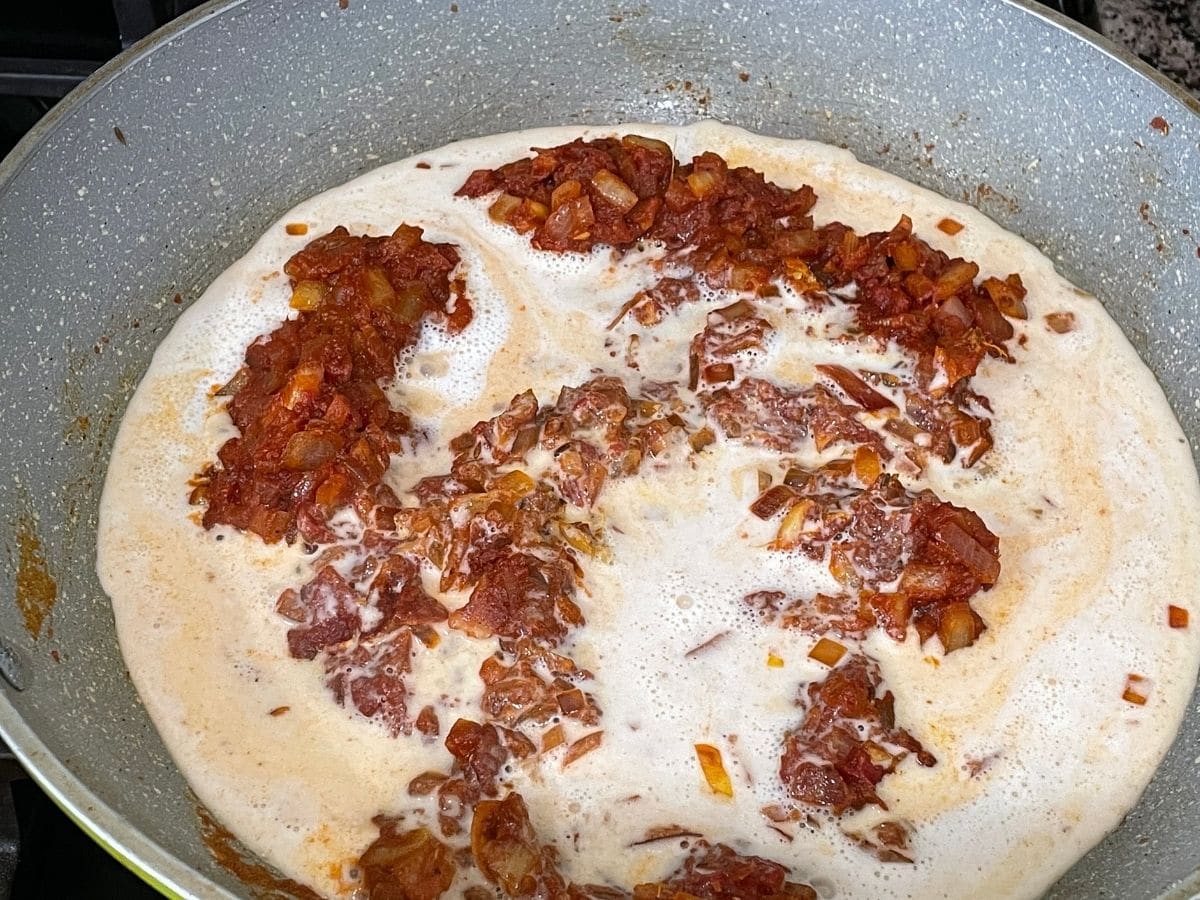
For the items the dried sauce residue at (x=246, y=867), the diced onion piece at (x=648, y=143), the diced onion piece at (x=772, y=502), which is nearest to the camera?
the dried sauce residue at (x=246, y=867)

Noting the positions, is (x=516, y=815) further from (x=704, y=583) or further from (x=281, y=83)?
(x=281, y=83)

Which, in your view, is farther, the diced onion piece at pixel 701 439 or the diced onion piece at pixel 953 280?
the diced onion piece at pixel 953 280

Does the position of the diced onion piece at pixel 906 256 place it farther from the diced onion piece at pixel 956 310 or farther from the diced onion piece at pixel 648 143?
the diced onion piece at pixel 648 143

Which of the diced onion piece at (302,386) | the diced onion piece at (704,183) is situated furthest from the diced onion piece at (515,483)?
the diced onion piece at (704,183)

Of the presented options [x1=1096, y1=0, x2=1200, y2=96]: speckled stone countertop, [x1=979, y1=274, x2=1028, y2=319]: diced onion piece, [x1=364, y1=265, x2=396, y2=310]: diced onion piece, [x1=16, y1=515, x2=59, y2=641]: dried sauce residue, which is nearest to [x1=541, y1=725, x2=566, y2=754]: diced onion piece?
[x1=16, y1=515, x2=59, y2=641]: dried sauce residue

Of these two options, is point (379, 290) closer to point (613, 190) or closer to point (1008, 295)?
point (613, 190)

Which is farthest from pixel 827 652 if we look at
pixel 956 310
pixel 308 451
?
pixel 308 451

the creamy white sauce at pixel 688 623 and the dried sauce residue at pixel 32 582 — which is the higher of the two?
the dried sauce residue at pixel 32 582
